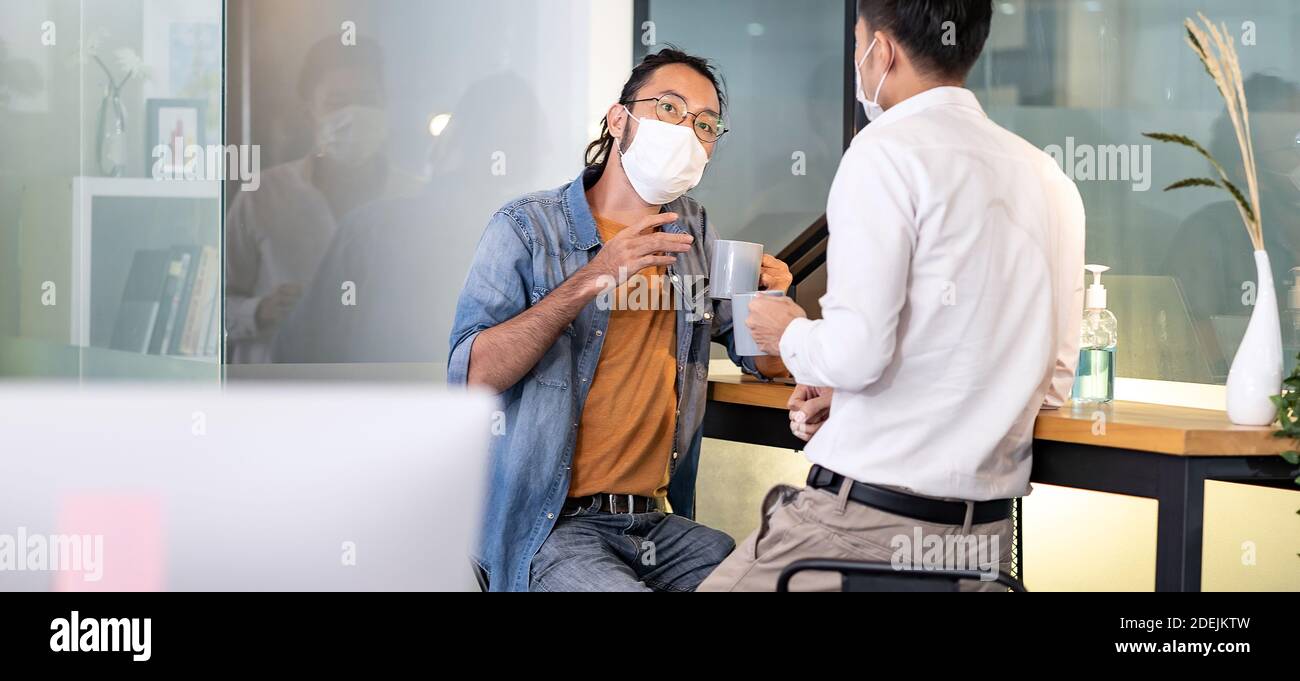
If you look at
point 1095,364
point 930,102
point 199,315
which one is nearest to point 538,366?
point 930,102

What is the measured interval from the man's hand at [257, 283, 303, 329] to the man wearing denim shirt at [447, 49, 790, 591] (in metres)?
0.93

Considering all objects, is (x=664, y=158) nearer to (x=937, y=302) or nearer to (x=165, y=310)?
(x=937, y=302)

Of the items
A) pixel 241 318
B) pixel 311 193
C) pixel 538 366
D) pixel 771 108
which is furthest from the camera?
pixel 771 108

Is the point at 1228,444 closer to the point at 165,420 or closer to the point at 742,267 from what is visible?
the point at 742,267

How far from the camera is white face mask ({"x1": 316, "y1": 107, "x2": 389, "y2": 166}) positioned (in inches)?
114

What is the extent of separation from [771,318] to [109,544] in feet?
5.65

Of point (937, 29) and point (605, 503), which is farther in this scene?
point (605, 503)

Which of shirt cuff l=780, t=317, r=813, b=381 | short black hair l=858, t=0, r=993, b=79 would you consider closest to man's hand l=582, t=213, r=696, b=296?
shirt cuff l=780, t=317, r=813, b=381

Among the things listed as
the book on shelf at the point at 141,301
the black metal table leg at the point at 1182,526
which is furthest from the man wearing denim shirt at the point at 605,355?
the book on shelf at the point at 141,301

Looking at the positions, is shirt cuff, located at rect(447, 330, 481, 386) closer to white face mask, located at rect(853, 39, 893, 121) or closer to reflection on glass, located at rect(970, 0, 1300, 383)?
white face mask, located at rect(853, 39, 893, 121)

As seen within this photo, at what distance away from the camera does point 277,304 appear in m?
2.84

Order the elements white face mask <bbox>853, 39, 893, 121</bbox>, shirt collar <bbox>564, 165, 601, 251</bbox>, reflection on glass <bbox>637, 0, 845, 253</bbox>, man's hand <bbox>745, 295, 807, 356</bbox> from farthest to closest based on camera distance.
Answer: reflection on glass <bbox>637, 0, 845, 253</bbox>, shirt collar <bbox>564, 165, 601, 251</bbox>, man's hand <bbox>745, 295, 807, 356</bbox>, white face mask <bbox>853, 39, 893, 121</bbox>
